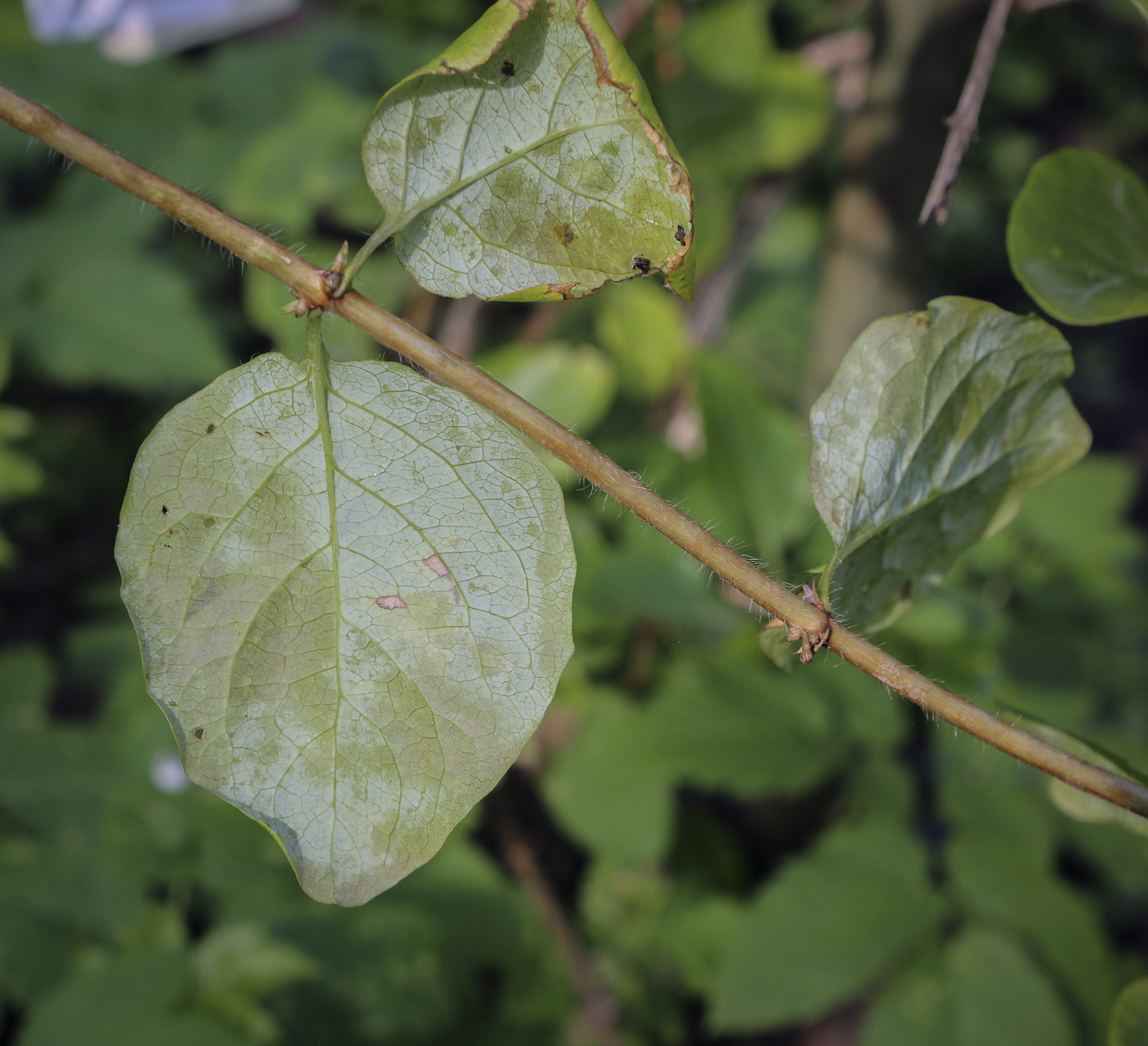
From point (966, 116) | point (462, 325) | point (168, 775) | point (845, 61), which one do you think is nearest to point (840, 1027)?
point (168, 775)

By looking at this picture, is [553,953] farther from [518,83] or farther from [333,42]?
[333,42]

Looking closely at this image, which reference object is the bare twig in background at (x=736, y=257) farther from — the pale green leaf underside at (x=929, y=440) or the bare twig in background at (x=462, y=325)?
the pale green leaf underside at (x=929, y=440)

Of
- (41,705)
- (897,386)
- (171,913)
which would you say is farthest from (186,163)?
(897,386)

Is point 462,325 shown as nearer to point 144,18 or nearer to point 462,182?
point 144,18

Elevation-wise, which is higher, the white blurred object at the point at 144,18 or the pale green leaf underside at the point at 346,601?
the pale green leaf underside at the point at 346,601

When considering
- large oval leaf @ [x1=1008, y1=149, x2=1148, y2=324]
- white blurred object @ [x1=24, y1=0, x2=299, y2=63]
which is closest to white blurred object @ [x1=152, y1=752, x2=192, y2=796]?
white blurred object @ [x1=24, y1=0, x2=299, y2=63]

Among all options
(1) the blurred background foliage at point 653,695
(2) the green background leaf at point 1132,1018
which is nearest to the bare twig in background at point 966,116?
(2) the green background leaf at point 1132,1018

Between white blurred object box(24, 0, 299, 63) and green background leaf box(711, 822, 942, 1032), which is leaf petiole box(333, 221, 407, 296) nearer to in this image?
white blurred object box(24, 0, 299, 63)

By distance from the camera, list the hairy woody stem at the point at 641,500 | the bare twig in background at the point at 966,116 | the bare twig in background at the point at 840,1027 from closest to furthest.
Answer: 1. the hairy woody stem at the point at 641,500
2. the bare twig in background at the point at 966,116
3. the bare twig in background at the point at 840,1027
